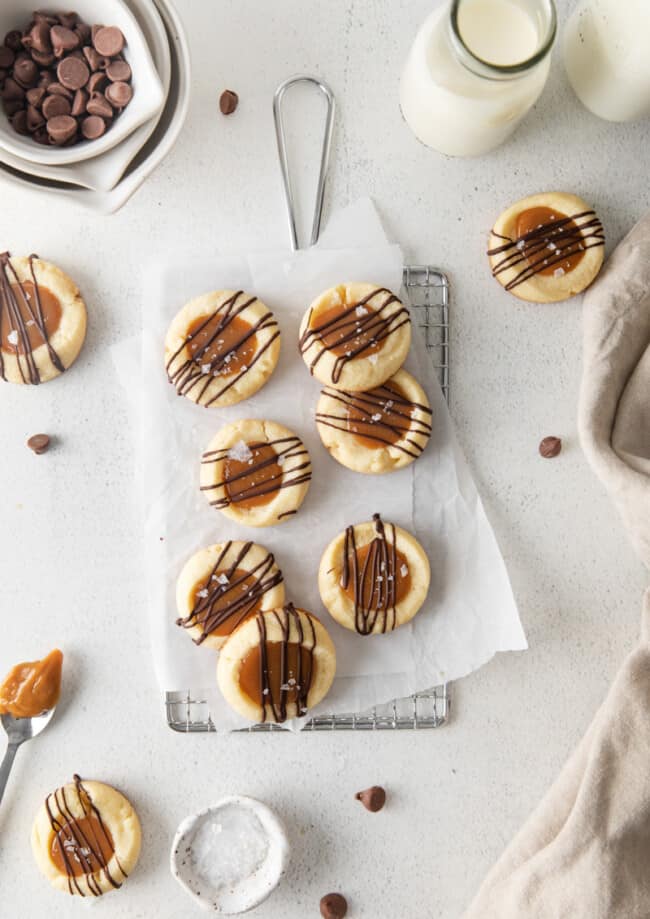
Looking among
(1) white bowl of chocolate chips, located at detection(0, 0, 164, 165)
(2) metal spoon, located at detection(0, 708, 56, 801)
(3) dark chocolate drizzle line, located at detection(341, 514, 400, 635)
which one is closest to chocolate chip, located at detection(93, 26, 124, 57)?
(1) white bowl of chocolate chips, located at detection(0, 0, 164, 165)

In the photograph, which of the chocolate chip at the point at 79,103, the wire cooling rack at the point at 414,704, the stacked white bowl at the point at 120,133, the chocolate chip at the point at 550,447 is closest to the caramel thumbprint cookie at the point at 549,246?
the wire cooling rack at the point at 414,704

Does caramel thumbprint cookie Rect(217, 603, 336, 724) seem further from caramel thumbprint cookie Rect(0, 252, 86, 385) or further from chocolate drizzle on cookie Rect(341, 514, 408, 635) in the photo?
caramel thumbprint cookie Rect(0, 252, 86, 385)

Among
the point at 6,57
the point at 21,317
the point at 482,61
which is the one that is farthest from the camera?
the point at 21,317

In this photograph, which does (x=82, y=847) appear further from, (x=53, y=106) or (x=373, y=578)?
(x=53, y=106)

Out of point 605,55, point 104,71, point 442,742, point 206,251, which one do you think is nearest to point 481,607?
point 442,742

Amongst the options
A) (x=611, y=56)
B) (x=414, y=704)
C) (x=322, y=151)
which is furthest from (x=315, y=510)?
(x=611, y=56)

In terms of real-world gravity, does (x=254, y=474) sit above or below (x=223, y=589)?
above

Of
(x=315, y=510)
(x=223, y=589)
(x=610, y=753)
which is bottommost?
(x=610, y=753)
